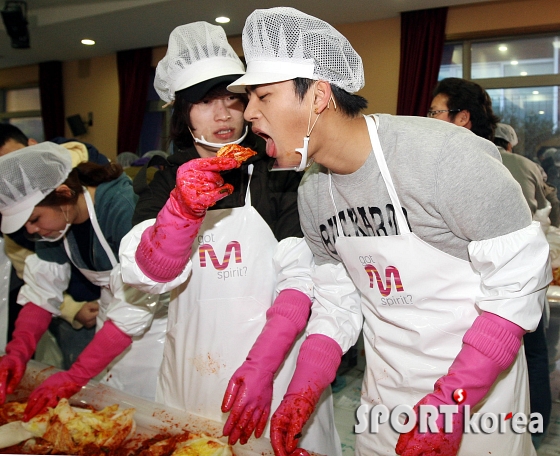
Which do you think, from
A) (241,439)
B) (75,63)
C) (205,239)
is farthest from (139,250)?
(75,63)

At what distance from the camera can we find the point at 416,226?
4.20 ft

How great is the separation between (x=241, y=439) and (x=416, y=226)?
704 mm

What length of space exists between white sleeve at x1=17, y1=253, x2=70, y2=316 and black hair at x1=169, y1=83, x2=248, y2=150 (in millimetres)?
863

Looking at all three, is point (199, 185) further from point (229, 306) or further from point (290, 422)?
point (290, 422)

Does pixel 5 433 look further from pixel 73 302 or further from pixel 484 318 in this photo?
pixel 484 318

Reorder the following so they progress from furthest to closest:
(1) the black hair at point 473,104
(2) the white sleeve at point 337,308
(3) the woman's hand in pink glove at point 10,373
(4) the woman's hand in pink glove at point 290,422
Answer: (1) the black hair at point 473,104 < (3) the woman's hand in pink glove at point 10,373 < (2) the white sleeve at point 337,308 < (4) the woman's hand in pink glove at point 290,422

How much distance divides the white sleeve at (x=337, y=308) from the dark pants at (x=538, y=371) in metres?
1.18

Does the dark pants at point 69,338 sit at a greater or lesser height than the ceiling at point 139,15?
lesser

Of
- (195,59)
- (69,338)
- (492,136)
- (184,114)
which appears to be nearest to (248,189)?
(184,114)

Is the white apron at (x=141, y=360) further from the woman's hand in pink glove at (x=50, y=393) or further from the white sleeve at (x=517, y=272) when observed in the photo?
the white sleeve at (x=517, y=272)

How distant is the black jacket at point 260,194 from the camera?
1.67 m

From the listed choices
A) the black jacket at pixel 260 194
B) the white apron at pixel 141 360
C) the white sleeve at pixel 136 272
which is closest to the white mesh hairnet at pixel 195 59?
the black jacket at pixel 260 194

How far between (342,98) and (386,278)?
47cm

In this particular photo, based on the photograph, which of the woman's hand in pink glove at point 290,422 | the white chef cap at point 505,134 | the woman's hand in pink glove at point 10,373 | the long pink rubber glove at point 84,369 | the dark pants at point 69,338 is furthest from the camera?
the white chef cap at point 505,134
